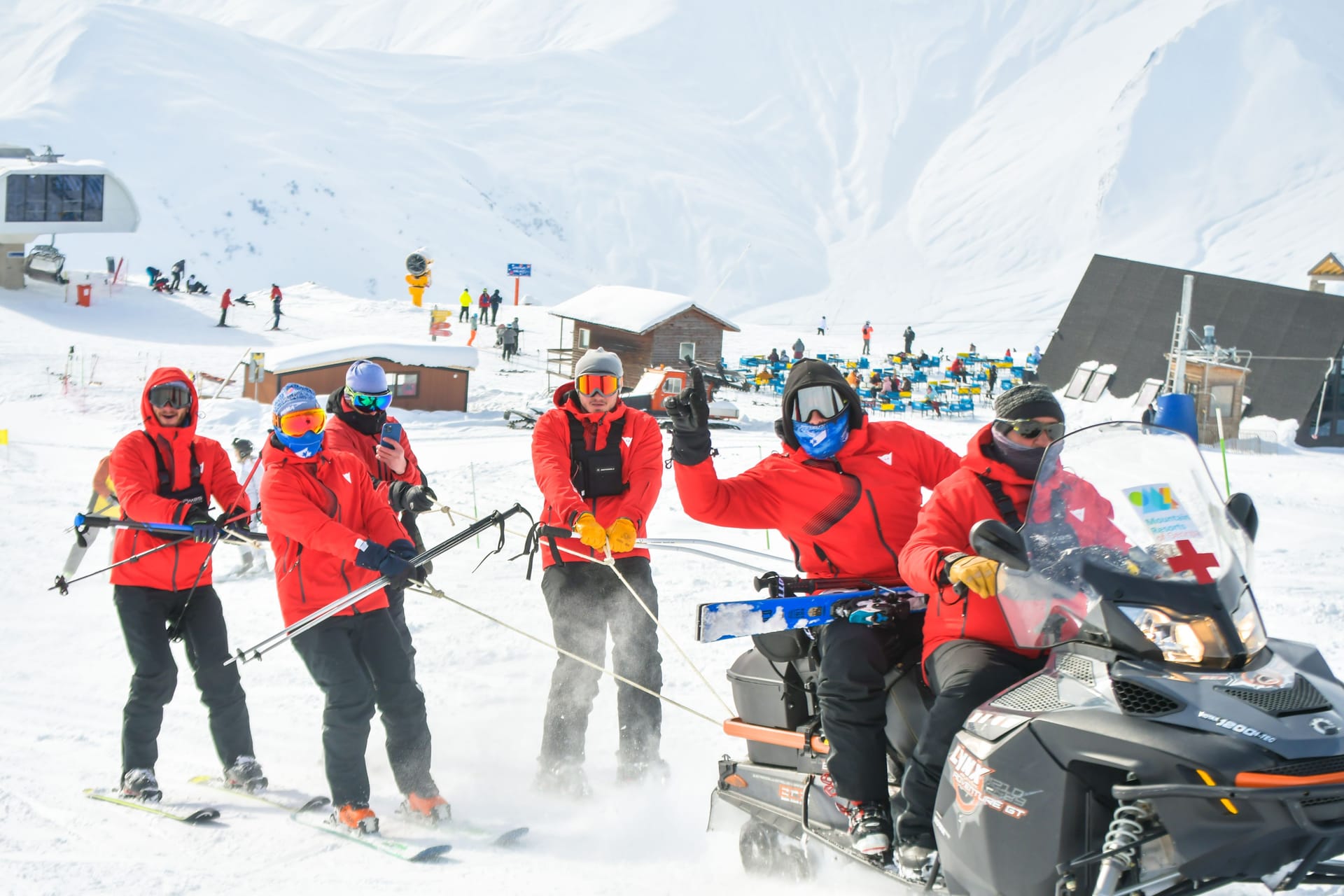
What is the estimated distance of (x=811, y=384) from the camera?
3.87m

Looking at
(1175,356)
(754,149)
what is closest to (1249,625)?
(1175,356)

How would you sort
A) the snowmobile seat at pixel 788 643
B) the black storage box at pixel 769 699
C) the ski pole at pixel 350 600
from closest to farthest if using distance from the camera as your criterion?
the snowmobile seat at pixel 788 643 → the black storage box at pixel 769 699 → the ski pole at pixel 350 600

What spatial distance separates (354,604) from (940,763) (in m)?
2.58

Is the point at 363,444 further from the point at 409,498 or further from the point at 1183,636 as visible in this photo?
the point at 1183,636

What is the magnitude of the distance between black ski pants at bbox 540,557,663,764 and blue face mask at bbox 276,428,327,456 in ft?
3.71

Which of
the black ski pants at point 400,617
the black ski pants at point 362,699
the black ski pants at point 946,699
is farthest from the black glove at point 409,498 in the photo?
the black ski pants at point 946,699

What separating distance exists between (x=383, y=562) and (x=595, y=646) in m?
1.12

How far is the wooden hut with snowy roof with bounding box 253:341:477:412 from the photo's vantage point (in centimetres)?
2472

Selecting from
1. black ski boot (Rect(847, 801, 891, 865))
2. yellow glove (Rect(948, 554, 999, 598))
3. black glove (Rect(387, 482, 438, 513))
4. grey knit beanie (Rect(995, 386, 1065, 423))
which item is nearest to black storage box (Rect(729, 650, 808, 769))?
black ski boot (Rect(847, 801, 891, 865))

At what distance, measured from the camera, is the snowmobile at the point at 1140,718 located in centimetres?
234

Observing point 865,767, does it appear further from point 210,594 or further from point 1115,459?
point 210,594

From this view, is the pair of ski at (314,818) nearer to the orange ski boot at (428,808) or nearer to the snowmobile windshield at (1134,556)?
the orange ski boot at (428,808)

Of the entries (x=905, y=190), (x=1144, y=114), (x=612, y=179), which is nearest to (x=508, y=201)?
(x=612, y=179)

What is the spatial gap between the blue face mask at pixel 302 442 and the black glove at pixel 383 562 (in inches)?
21.3
